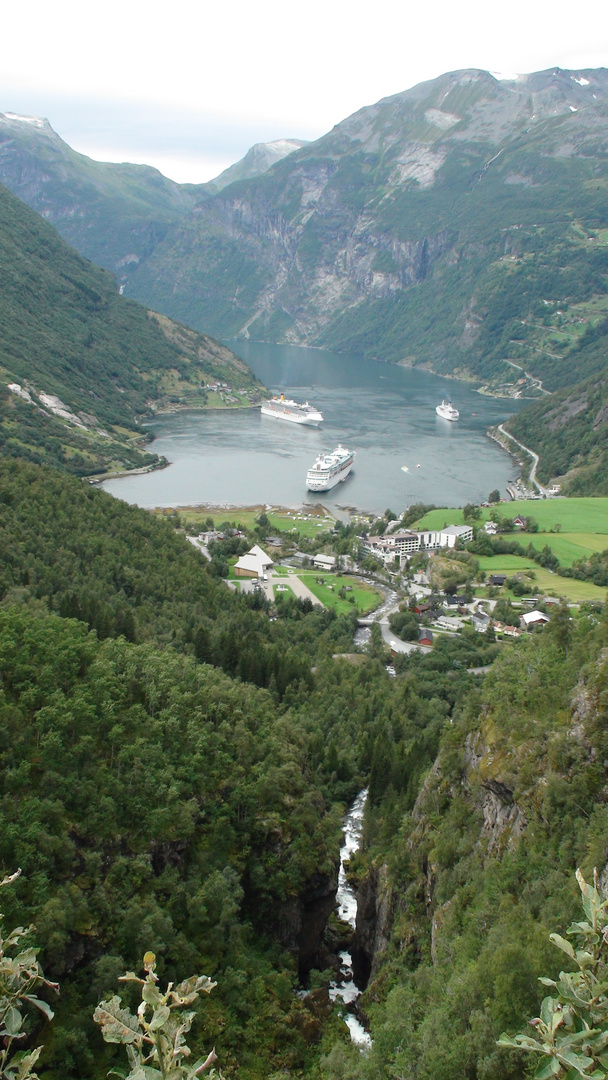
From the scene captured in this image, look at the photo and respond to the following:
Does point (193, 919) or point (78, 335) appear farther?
point (78, 335)

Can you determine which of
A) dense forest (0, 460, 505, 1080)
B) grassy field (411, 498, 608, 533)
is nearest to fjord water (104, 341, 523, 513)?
grassy field (411, 498, 608, 533)

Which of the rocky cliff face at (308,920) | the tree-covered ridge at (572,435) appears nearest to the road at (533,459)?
the tree-covered ridge at (572,435)

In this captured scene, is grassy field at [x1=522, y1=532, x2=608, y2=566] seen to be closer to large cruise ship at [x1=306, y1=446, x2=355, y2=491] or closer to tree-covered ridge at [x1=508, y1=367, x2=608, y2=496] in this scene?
tree-covered ridge at [x1=508, y1=367, x2=608, y2=496]

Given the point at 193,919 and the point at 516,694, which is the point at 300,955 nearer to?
the point at 193,919

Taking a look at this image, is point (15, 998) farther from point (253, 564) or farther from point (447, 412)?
point (447, 412)

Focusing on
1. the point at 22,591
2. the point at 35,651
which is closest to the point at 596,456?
the point at 22,591

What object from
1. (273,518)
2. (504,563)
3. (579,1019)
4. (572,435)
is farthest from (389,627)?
(572,435)

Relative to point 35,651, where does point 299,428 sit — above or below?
below
